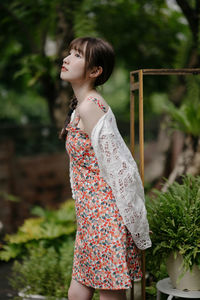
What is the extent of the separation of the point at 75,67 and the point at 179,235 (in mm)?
1184

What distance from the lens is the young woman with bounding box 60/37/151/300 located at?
8.03ft

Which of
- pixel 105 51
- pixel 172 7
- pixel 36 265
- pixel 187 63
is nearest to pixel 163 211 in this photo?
pixel 105 51

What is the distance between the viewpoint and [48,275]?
13.3 feet

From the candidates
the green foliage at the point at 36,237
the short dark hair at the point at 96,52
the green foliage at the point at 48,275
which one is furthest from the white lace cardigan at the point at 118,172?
the green foliage at the point at 36,237

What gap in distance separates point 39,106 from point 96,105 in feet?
37.8

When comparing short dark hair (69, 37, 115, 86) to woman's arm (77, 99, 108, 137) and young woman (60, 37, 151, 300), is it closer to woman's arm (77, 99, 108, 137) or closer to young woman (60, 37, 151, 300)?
young woman (60, 37, 151, 300)

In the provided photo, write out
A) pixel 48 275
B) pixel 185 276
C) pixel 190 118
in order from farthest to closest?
pixel 190 118 < pixel 48 275 < pixel 185 276

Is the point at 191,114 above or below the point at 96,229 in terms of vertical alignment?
above

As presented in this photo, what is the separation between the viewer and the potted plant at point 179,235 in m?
2.76

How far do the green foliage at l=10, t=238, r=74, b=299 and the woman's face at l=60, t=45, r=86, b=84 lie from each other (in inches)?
73.4

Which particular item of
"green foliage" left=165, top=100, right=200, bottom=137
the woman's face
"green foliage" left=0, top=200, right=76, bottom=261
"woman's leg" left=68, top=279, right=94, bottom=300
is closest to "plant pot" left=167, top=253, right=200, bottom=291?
"woman's leg" left=68, top=279, right=94, bottom=300

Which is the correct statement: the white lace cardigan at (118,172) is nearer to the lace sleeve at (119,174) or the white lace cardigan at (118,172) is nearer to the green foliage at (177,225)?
the lace sleeve at (119,174)

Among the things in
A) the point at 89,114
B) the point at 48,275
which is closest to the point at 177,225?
the point at 89,114

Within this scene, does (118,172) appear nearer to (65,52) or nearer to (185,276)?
(185,276)
